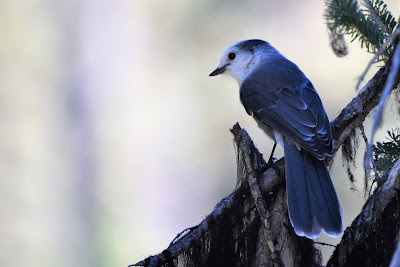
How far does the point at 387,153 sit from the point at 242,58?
160 centimetres

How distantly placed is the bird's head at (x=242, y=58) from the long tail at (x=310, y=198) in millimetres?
1059

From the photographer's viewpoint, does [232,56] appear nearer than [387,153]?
No

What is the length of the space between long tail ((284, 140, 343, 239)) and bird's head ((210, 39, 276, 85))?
106 centimetres

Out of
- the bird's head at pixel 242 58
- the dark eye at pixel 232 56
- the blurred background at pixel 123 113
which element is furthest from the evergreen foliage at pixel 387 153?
the blurred background at pixel 123 113

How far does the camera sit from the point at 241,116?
564 cm

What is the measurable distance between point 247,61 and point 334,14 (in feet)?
4.30

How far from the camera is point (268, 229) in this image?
2.23 meters

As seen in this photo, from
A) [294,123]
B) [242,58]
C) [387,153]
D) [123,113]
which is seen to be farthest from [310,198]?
[123,113]

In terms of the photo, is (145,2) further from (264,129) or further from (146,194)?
(264,129)

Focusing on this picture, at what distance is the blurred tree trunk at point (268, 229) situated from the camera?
2.17 metres

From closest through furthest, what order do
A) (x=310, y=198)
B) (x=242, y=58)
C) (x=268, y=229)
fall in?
(x=268, y=229), (x=310, y=198), (x=242, y=58)

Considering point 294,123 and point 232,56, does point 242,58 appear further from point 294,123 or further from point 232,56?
point 294,123

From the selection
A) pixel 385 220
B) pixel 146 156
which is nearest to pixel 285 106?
pixel 385 220

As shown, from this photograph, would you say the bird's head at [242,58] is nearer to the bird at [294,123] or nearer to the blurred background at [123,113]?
the bird at [294,123]
